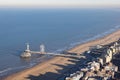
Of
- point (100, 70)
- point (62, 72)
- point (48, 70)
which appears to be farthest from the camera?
point (48, 70)

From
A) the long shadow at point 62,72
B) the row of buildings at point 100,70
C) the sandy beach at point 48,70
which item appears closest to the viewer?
the row of buildings at point 100,70

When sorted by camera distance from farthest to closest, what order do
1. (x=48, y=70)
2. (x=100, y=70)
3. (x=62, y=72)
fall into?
(x=48, y=70), (x=62, y=72), (x=100, y=70)

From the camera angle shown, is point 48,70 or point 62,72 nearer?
point 62,72

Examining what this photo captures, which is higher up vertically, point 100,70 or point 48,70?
point 100,70

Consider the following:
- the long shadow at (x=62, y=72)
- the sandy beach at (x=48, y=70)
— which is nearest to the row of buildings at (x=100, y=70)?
the long shadow at (x=62, y=72)

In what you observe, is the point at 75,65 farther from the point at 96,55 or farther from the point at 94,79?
the point at 94,79

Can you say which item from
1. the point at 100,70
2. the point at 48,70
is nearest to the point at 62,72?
the point at 48,70

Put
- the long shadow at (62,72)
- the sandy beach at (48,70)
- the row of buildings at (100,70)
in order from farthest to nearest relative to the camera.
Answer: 1. the sandy beach at (48,70)
2. the long shadow at (62,72)
3. the row of buildings at (100,70)

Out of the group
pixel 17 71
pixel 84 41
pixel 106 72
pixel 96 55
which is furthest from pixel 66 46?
pixel 106 72

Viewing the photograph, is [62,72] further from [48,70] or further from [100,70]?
[100,70]

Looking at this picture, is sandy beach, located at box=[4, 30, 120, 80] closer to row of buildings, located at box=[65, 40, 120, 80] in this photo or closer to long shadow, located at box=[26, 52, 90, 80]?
long shadow, located at box=[26, 52, 90, 80]

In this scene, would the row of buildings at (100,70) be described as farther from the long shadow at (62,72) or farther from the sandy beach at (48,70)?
the sandy beach at (48,70)
